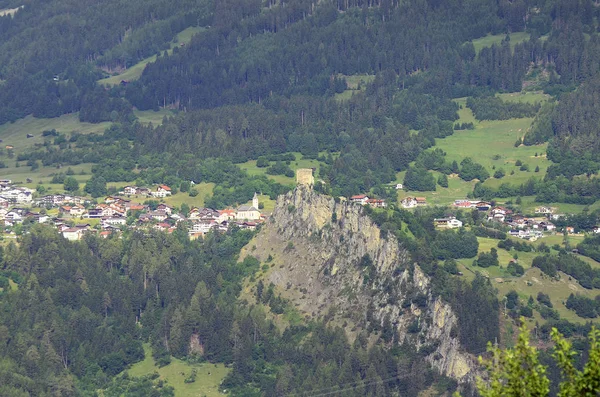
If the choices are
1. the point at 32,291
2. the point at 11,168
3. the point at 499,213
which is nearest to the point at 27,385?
the point at 32,291

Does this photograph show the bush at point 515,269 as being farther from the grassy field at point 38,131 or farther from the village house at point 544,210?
the grassy field at point 38,131

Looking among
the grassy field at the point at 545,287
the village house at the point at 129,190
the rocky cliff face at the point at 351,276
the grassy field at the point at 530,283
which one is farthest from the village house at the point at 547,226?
the village house at the point at 129,190

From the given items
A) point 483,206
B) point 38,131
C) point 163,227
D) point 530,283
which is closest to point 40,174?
point 38,131

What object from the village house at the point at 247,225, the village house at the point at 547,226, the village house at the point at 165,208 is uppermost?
the village house at the point at 547,226

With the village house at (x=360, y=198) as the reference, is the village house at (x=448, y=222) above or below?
above

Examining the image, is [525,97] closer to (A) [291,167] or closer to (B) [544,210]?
(A) [291,167]

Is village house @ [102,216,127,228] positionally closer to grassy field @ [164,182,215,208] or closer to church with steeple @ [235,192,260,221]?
grassy field @ [164,182,215,208]

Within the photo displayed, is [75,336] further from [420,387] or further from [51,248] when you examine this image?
[420,387]
